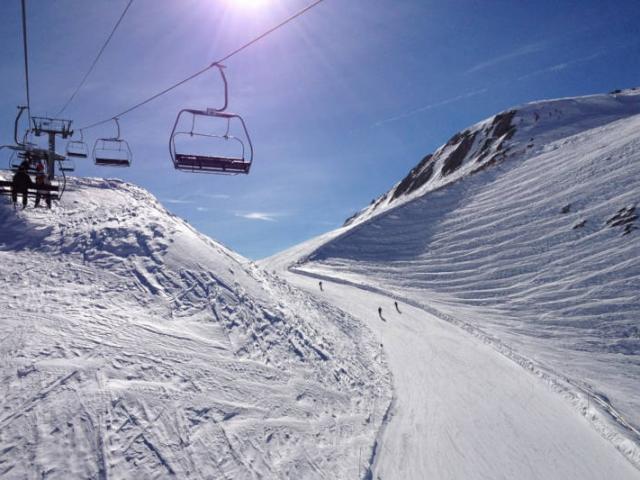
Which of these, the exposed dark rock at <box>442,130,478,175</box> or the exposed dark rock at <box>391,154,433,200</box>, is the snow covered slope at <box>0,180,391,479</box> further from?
the exposed dark rock at <box>391,154,433,200</box>

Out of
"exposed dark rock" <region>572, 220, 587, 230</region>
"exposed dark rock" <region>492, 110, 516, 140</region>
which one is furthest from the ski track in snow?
"exposed dark rock" <region>492, 110, 516, 140</region>

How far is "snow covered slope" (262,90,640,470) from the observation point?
893 inches

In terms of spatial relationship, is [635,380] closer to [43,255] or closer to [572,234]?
[572,234]

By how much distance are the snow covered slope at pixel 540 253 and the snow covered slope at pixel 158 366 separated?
10129mm

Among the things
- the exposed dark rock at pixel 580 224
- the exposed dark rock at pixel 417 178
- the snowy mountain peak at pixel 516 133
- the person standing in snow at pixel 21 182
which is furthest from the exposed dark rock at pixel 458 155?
Result: the person standing in snow at pixel 21 182

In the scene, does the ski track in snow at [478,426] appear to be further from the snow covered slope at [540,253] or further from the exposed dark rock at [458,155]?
the exposed dark rock at [458,155]

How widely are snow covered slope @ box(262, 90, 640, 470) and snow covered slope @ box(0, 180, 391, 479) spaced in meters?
10.1

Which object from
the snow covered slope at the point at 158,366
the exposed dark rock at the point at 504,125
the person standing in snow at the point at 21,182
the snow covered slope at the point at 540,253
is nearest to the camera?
the snow covered slope at the point at 158,366

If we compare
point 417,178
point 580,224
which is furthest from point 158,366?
point 417,178

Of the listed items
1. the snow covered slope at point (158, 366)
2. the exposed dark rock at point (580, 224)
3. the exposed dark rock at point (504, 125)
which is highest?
the exposed dark rock at point (504, 125)

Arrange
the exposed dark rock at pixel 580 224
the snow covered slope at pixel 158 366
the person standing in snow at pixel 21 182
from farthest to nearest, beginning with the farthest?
the exposed dark rock at pixel 580 224 → the person standing in snow at pixel 21 182 → the snow covered slope at pixel 158 366

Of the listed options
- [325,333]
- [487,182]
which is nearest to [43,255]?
[325,333]

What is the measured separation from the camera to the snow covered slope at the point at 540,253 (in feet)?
74.4

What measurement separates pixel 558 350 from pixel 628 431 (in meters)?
8.85
